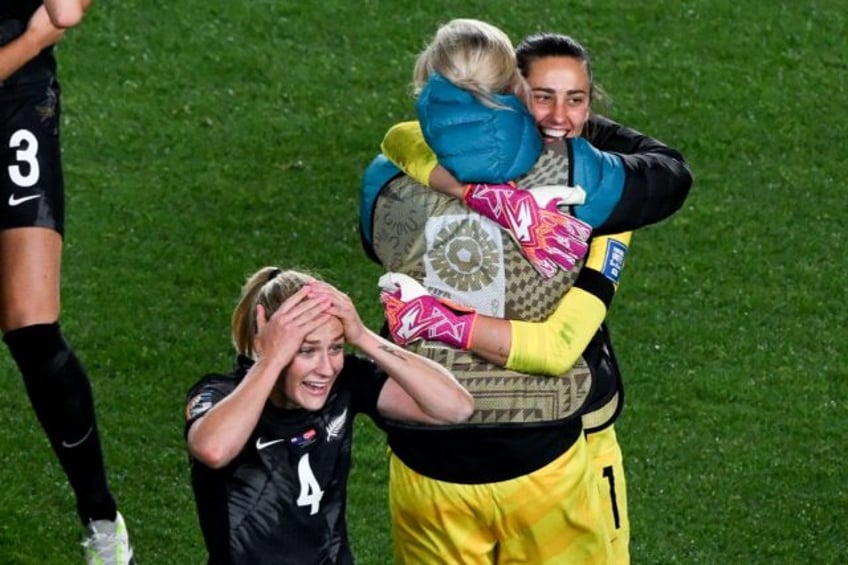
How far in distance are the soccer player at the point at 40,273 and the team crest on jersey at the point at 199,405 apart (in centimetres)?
119

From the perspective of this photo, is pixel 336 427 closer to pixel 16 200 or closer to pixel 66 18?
pixel 66 18

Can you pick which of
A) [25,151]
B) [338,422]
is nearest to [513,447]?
[338,422]

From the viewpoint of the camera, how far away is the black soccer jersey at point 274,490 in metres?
4.58

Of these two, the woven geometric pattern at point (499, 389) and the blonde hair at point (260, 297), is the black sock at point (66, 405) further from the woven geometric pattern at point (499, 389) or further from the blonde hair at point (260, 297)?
the woven geometric pattern at point (499, 389)

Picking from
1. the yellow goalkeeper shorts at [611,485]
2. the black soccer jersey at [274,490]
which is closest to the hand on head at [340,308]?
the black soccer jersey at [274,490]

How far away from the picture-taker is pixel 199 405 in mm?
4605

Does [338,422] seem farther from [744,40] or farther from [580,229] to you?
[744,40]

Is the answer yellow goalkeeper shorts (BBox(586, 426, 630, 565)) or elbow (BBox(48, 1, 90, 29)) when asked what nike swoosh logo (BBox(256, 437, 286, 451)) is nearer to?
yellow goalkeeper shorts (BBox(586, 426, 630, 565))

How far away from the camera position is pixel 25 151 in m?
5.86

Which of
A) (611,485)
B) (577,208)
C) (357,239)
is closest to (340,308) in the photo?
(577,208)

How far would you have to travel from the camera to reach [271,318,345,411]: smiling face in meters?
4.55

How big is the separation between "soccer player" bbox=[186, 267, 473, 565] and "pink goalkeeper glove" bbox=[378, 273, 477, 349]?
0.35ft

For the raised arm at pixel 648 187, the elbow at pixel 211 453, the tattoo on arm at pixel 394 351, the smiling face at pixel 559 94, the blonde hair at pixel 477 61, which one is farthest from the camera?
the smiling face at pixel 559 94

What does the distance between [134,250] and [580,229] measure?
472 cm
